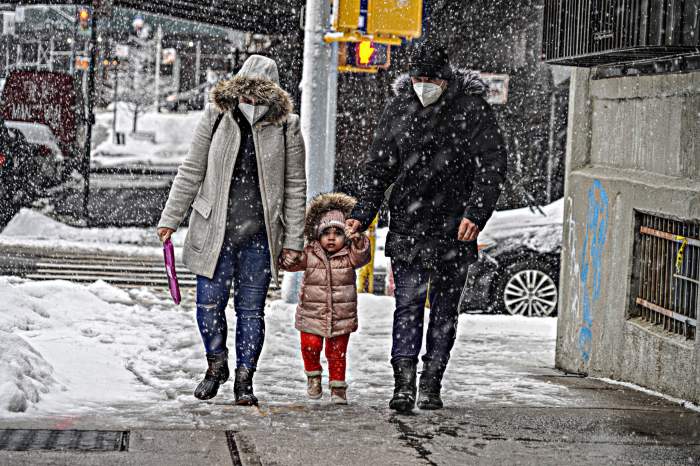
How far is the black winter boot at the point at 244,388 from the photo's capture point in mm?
6062

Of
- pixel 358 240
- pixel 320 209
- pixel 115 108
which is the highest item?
pixel 115 108

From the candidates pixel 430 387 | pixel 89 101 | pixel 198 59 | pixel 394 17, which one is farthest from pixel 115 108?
pixel 430 387

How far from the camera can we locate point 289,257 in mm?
6293

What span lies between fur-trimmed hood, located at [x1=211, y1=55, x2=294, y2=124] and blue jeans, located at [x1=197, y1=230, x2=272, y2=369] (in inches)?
25.2

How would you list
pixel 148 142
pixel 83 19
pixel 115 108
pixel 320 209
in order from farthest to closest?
pixel 148 142, pixel 115 108, pixel 83 19, pixel 320 209

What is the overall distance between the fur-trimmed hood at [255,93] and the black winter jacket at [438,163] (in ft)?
1.68

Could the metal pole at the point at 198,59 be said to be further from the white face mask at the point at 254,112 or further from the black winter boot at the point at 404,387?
the black winter boot at the point at 404,387

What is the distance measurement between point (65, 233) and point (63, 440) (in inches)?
467

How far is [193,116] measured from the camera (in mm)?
41281

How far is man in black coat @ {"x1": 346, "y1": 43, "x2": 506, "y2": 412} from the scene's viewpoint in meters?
6.16

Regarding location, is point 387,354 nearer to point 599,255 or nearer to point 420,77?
point 599,255

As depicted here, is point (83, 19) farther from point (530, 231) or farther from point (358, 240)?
point (358, 240)

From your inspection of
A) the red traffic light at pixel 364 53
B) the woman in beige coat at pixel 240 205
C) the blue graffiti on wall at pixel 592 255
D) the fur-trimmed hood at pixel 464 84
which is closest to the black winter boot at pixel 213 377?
the woman in beige coat at pixel 240 205

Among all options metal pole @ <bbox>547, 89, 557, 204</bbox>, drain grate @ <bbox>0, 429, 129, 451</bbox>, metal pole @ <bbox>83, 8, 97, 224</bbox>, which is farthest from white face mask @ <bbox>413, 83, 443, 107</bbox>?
metal pole @ <bbox>547, 89, 557, 204</bbox>
